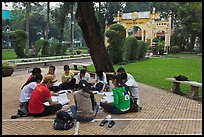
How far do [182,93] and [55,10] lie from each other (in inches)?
1032

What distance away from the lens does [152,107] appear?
647cm

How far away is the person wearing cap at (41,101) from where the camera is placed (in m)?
5.07

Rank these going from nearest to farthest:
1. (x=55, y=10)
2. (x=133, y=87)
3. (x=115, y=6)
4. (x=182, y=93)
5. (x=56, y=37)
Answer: (x=133, y=87)
(x=182, y=93)
(x=55, y=10)
(x=115, y=6)
(x=56, y=37)

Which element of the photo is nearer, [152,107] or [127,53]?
[152,107]

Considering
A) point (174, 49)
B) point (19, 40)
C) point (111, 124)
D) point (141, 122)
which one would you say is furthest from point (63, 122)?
point (174, 49)

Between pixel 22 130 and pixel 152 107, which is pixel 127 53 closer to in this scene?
pixel 152 107

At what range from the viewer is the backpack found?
4594 millimetres

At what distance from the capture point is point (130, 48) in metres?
21.0

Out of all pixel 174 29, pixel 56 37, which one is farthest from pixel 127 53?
pixel 56 37

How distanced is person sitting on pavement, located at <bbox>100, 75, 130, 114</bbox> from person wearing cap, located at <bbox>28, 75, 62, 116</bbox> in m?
1.10

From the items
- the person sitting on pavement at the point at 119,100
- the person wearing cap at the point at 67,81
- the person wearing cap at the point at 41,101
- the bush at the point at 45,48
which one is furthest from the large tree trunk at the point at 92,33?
the bush at the point at 45,48

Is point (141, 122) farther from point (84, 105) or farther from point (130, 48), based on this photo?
point (130, 48)

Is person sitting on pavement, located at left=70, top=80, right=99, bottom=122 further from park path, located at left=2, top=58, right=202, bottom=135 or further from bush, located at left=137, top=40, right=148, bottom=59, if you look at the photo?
bush, located at left=137, top=40, right=148, bottom=59

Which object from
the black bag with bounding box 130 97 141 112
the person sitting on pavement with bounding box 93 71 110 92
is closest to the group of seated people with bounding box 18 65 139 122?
the black bag with bounding box 130 97 141 112
